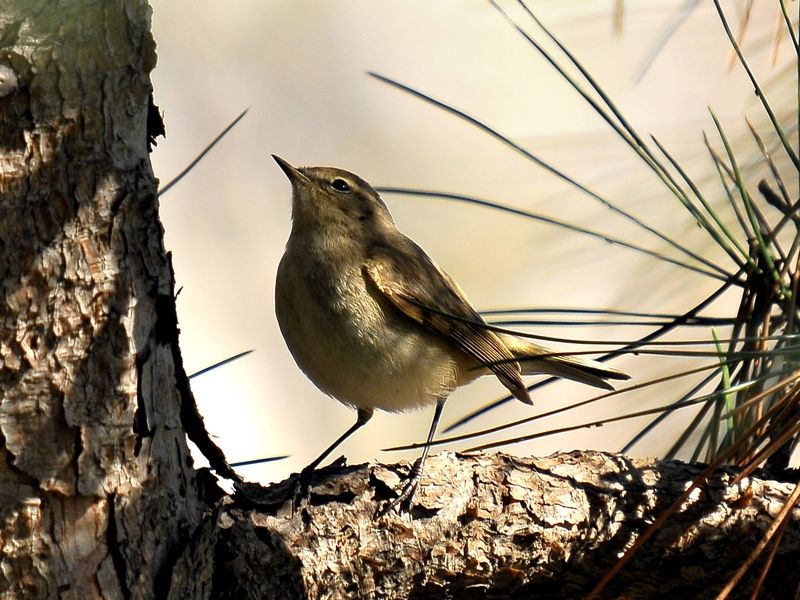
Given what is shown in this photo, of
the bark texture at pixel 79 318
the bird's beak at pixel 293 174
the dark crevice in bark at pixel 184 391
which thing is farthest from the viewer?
the bird's beak at pixel 293 174

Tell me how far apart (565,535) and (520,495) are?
0.49 ft

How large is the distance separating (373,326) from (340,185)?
1003mm

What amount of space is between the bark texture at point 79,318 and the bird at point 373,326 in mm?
1197

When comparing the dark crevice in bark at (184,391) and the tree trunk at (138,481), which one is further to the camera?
the dark crevice in bark at (184,391)

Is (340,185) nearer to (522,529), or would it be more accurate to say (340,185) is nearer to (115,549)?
(522,529)

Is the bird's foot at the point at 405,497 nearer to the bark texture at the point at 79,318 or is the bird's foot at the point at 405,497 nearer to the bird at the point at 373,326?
the bark texture at the point at 79,318

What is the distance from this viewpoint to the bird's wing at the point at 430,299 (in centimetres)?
361

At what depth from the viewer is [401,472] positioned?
2562mm

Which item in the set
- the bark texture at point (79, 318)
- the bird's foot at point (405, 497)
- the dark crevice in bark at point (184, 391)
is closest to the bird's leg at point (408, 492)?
the bird's foot at point (405, 497)

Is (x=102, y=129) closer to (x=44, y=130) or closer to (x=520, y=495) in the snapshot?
(x=44, y=130)

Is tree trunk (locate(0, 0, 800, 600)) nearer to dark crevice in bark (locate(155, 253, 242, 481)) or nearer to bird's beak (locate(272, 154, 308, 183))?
dark crevice in bark (locate(155, 253, 242, 481))

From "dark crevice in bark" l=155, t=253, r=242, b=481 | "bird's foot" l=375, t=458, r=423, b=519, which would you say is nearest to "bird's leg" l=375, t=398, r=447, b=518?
"bird's foot" l=375, t=458, r=423, b=519

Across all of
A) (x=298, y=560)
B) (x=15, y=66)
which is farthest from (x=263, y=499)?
(x=15, y=66)

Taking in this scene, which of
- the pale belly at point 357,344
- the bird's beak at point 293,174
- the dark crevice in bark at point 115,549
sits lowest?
the dark crevice in bark at point 115,549
